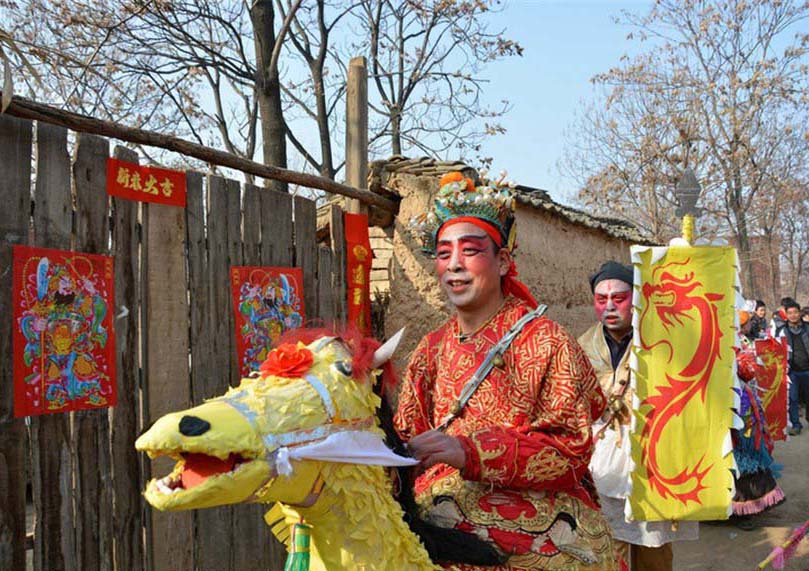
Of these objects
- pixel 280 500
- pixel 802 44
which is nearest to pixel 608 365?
pixel 280 500

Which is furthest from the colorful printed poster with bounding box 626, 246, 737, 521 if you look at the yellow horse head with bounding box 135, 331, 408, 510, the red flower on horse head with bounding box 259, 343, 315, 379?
the red flower on horse head with bounding box 259, 343, 315, 379

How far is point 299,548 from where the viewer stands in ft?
5.92

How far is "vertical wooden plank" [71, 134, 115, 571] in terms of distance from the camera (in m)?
3.31

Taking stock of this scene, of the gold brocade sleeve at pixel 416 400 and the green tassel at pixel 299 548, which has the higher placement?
the gold brocade sleeve at pixel 416 400

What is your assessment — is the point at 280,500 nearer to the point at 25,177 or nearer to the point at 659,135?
the point at 25,177

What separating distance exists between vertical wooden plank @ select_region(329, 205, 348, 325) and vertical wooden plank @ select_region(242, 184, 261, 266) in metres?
0.86

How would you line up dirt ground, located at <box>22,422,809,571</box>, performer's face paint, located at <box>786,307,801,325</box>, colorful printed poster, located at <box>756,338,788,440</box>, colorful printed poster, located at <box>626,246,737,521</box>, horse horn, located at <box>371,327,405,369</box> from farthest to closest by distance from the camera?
performer's face paint, located at <box>786,307,801,325</box> → colorful printed poster, located at <box>756,338,788,440</box> → dirt ground, located at <box>22,422,809,571</box> → colorful printed poster, located at <box>626,246,737,521</box> → horse horn, located at <box>371,327,405,369</box>

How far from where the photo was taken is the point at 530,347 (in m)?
2.34

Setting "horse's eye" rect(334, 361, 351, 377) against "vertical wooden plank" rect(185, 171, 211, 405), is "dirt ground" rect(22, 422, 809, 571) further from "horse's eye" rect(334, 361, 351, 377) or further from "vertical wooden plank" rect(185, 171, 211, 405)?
"horse's eye" rect(334, 361, 351, 377)

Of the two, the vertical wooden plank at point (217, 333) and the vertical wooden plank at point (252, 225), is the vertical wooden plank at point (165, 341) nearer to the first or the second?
the vertical wooden plank at point (217, 333)

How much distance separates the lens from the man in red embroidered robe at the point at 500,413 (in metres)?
2.13

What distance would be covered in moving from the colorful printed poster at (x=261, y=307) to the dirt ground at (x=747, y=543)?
4129mm

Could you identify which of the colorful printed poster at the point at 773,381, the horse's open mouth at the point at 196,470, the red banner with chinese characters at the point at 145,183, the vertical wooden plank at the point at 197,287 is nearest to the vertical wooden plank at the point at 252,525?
the vertical wooden plank at the point at 197,287

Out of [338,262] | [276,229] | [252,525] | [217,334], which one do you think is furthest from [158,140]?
[252,525]
